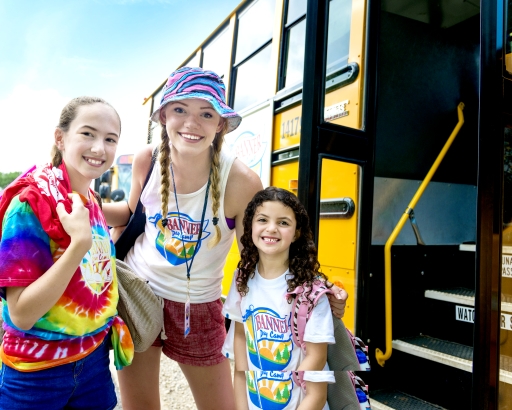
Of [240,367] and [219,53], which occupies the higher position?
[219,53]

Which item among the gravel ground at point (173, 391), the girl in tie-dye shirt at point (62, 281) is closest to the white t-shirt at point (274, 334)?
the girl in tie-dye shirt at point (62, 281)

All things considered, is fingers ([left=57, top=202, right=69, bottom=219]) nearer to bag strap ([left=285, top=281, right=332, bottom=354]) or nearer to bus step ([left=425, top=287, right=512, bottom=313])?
bag strap ([left=285, top=281, right=332, bottom=354])

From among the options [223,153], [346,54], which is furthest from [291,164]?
[223,153]

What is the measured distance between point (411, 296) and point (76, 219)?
2.04 meters

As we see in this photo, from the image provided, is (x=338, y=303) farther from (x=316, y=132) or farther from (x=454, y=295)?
(x=454, y=295)

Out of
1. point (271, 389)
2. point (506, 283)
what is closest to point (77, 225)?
point (271, 389)

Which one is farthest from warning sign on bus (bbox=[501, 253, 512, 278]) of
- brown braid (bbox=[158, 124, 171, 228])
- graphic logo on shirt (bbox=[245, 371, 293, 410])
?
brown braid (bbox=[158, 124, 171, 228])

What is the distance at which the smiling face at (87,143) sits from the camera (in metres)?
1.07

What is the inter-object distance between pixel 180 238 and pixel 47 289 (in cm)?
54

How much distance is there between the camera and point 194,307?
139 centimetres

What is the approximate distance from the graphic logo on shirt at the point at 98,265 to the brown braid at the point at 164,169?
24cm

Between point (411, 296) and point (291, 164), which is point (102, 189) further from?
point (411, 296)

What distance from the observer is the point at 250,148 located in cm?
281

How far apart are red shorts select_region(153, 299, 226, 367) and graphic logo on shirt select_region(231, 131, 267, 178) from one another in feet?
4.66
